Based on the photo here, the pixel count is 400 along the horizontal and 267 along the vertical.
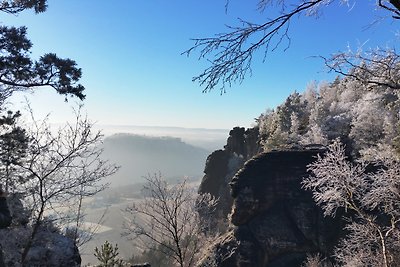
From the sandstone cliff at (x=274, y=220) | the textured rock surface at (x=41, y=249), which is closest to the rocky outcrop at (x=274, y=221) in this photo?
the sandstone cliff at (x=274, y=220)

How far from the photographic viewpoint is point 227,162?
250 feet

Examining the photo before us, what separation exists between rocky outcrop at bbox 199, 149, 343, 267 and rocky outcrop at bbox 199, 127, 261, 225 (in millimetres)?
29024

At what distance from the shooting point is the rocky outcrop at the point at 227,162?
70.8m

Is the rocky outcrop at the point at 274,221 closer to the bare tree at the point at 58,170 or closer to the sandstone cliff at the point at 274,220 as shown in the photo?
the sandstone cliff at the point at 274,220

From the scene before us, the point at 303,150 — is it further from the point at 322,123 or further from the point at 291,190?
the point at 322,123

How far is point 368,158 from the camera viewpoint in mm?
33188

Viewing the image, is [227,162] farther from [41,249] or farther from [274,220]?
[41,249]

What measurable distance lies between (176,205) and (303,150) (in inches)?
1079

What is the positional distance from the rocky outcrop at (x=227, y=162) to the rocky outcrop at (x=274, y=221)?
2902 centimetres

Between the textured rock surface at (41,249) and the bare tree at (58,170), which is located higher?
the bare tree at (58,170)

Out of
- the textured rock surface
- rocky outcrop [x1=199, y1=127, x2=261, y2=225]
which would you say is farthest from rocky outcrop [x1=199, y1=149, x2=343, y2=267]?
rocky outcrop [x1=199, y1=127, x2=261, y2=225]

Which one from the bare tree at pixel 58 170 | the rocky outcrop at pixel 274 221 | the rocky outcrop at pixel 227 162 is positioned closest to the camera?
the bare tree at pixel 58 170

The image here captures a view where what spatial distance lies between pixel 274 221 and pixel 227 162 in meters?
40.1

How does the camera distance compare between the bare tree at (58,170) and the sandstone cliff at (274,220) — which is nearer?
the bare tree at (58,170)
